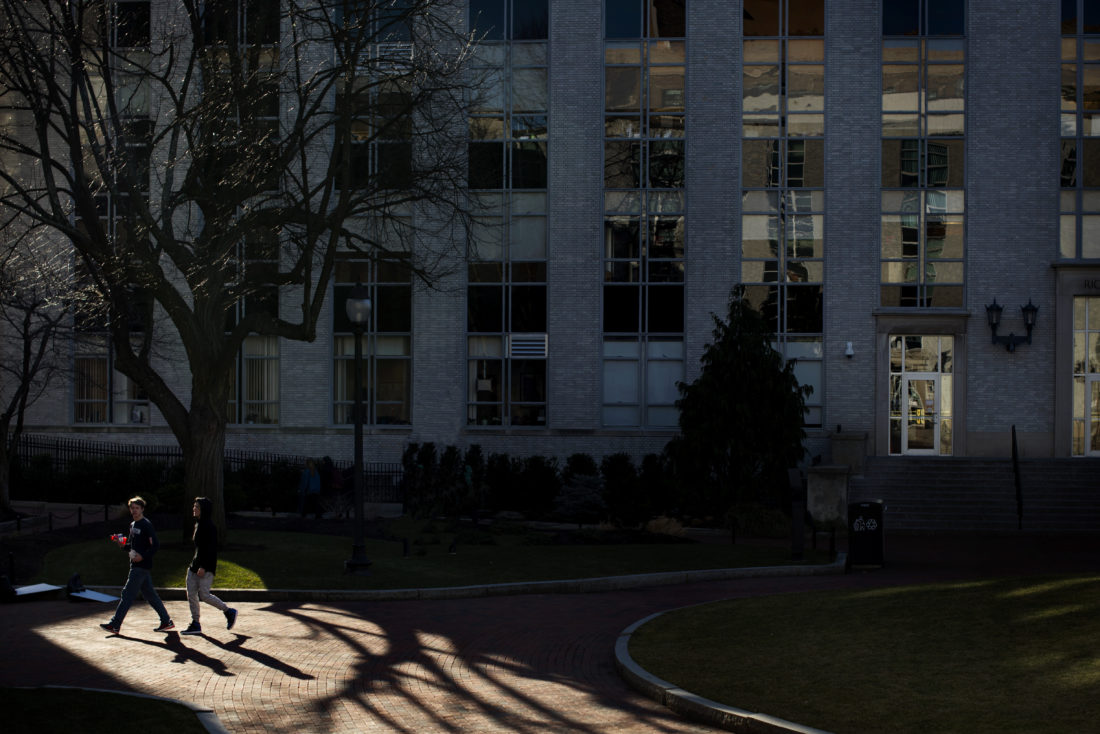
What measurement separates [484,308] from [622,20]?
962 cm

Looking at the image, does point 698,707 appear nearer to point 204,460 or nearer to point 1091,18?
point 204,460

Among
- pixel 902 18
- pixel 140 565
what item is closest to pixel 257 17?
pixel 140 565

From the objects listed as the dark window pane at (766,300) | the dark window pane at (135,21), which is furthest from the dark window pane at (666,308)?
the dark window pane at (135,21)

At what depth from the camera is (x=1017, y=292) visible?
30953mm

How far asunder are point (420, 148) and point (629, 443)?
1298cm

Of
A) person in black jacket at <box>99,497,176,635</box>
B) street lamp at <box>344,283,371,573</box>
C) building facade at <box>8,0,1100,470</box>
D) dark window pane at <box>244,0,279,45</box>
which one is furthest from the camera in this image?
building facade at <box>8,0,1100,470</box>

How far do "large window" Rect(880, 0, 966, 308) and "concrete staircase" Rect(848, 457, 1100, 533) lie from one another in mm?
5007

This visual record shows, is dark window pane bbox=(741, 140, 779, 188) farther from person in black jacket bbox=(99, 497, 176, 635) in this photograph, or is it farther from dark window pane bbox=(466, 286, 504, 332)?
person in black jacket bbox=(99, 497, 176, 635)

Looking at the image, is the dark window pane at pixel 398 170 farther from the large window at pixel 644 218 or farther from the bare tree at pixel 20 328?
the large window at pixel 644 218

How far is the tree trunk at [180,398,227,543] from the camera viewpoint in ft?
65.6

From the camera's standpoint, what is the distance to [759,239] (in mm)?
31828

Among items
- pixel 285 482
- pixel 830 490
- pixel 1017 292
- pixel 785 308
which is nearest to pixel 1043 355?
pixel 1017 292

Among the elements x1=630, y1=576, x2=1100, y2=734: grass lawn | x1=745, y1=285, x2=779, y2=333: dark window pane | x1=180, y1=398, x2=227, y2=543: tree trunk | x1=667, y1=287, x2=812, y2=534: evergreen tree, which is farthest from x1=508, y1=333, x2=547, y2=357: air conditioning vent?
x1=630, y1=576, x2=1100, y2=734: grass lawn

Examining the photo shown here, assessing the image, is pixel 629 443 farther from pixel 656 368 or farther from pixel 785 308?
pixel 785 308
